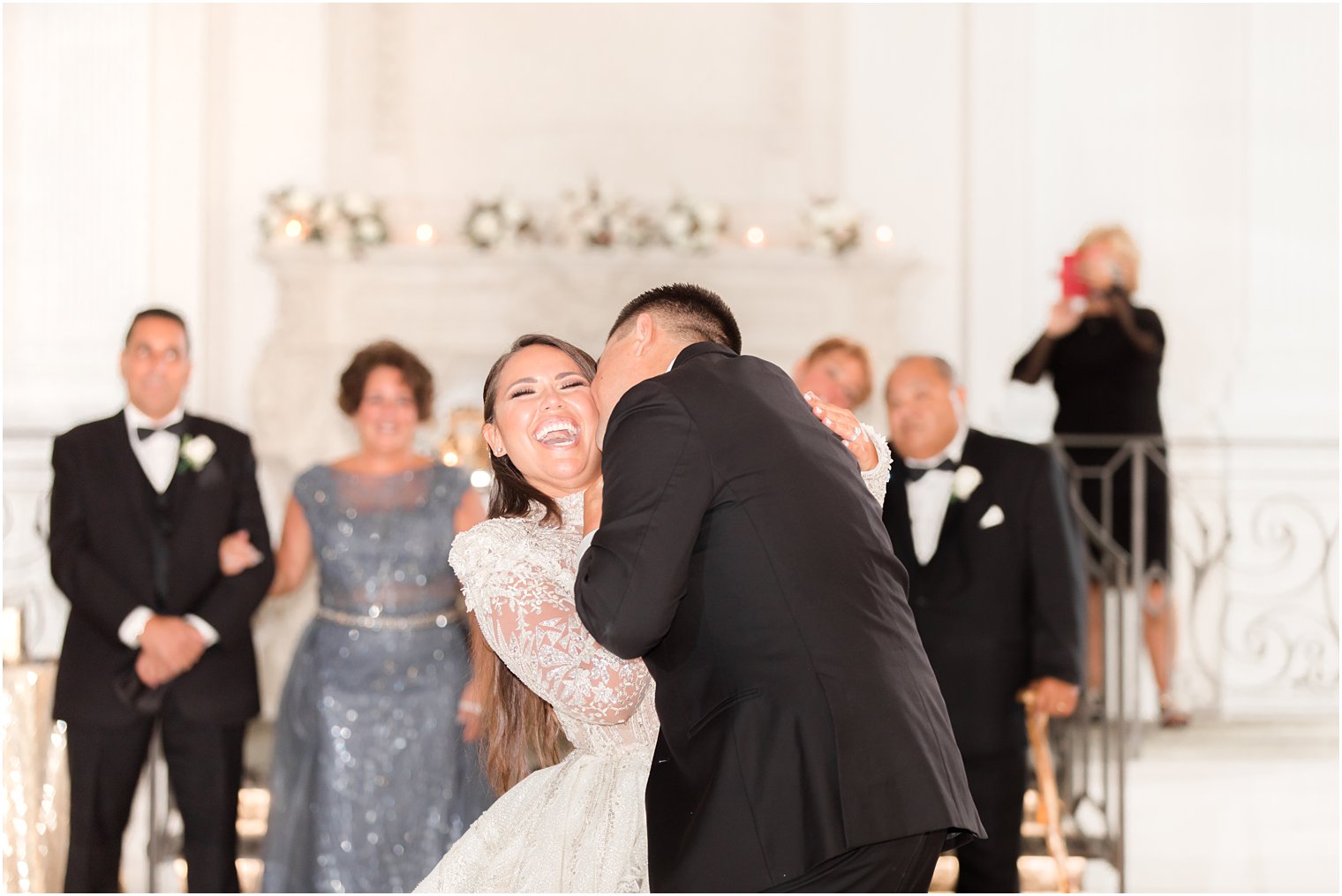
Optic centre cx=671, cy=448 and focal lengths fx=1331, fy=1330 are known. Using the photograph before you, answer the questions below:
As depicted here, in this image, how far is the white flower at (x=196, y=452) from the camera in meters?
4.21

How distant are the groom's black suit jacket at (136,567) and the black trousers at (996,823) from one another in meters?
2.23

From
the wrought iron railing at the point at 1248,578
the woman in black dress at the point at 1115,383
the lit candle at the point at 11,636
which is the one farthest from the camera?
the wrought iron railing at the point at 1248,578

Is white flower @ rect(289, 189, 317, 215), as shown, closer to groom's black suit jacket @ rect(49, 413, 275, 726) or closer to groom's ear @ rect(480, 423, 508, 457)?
groom's black suit jacket @ rect(49, 413, 275, 726)

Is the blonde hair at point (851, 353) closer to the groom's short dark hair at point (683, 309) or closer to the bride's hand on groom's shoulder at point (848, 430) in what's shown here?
the bride's hand on groom's shoulder at point (848, 430)

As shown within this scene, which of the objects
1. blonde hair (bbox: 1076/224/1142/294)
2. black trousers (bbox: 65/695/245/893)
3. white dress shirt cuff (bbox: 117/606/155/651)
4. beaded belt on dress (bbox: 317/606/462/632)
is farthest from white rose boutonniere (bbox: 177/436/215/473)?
blonde hair (bbox: 1076/224/1142/294)

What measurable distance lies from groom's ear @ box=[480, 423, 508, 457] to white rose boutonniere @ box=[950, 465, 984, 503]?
5.91 ft

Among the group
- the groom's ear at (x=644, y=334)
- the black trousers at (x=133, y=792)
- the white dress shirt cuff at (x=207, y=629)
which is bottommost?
the black trousers at (x=133, y=792)

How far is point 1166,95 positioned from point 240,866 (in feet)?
19.3

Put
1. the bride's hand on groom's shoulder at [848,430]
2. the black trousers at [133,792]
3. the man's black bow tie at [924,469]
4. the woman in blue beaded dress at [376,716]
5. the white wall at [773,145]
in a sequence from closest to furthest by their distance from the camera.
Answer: the bride's hand on groom's shoulder at [848,430] → the man's black bow tie at [924,469] → the black trousers at [133,792] → the woman in blue beaded dress at [376,716] → the white wall at [773,145]

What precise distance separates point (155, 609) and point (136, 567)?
0.15m

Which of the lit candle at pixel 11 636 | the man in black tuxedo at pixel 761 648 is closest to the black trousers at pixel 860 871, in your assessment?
the man in black tuxedo at pixel 761 648

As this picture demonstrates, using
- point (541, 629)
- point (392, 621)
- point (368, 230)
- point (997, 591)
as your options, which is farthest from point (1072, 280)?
point (541, 629)

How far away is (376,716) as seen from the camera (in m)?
4.21

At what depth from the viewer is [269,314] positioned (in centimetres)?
707
